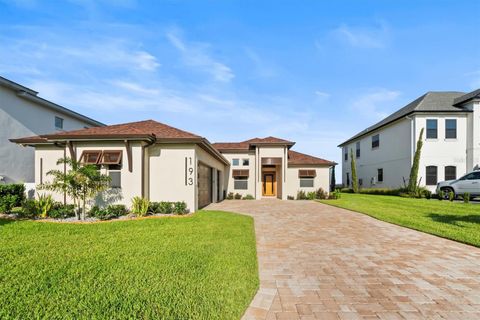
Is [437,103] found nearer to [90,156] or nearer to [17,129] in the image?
[90,156]

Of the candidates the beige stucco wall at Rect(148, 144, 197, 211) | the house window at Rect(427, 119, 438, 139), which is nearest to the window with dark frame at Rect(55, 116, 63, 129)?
the beige stucco wall at Rect(148, 144, 197, 211)

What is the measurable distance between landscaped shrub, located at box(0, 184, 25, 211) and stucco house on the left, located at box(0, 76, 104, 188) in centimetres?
422

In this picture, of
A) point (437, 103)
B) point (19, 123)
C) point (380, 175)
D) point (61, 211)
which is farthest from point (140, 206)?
point (437, 103)

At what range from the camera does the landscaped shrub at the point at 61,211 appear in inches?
377

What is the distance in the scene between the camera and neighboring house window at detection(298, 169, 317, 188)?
781 inches

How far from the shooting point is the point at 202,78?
11758 millimetres

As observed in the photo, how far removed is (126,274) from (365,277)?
14.1ft

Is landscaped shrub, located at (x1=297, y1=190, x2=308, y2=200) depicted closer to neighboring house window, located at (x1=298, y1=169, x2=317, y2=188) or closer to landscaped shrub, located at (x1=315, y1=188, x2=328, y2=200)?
neighboring house window, located at (x1=298, y1=169, x2=317, y2=188)

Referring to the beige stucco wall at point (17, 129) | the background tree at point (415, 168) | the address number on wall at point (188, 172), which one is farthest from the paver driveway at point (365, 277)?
the beige stucco wall at point (17, 129)

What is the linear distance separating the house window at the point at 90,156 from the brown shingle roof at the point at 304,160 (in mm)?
14452

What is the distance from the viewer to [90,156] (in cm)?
1041

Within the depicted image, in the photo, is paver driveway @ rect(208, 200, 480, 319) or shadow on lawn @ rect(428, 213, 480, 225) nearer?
paver driveway @ rect(208, 200, 480, 319)

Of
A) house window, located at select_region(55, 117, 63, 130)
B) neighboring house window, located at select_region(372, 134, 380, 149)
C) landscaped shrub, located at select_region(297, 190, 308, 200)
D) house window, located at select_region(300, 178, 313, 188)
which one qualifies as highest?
A: house window, located at select_region(55, 117, 63, 130)

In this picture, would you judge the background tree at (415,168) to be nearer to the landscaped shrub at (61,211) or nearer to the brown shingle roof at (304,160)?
the brown shingle roof at (304,160)
